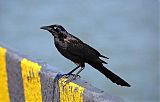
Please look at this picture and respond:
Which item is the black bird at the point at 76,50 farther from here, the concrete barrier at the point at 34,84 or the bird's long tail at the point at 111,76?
the concrete barrier at the point at 34,84

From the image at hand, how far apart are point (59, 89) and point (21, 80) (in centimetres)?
35

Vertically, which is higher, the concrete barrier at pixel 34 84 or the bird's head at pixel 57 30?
the bird's head at pixel 57 30

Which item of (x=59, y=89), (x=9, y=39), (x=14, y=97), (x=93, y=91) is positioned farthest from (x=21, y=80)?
(x=9, y=39)

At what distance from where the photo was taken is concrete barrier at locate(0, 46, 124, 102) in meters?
3.08

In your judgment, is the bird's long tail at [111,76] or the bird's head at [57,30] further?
the bird's head at [57,30]

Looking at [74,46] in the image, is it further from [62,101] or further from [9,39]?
[9,39]

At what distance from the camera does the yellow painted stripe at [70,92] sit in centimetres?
301

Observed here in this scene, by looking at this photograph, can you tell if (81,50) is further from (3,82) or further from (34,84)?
(34,84)

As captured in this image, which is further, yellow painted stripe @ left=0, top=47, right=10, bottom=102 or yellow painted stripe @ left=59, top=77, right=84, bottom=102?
yellow painted stripe @ left=0, top=47, right=10, bottom=102

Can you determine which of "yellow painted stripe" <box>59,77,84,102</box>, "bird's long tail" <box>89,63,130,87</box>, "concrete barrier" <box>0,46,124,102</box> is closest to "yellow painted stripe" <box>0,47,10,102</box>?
"concrete barrier" <box>0,46,124,102</box>

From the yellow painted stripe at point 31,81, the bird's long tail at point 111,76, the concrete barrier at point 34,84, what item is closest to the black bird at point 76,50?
the bird's long tail at point 111,76

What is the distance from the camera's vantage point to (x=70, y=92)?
10.3 feet

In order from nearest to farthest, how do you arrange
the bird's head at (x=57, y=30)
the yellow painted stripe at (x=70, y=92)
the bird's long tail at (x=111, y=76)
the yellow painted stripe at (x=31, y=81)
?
the yellow painted stripe at (x=70, y=92)
the yellow painted stripe at (x=31, y=81)
the bird's long tail at (x=111, y=76)
the bird's head at (x=57, y=30)

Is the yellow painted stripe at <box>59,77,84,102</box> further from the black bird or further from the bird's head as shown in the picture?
the bird's head
